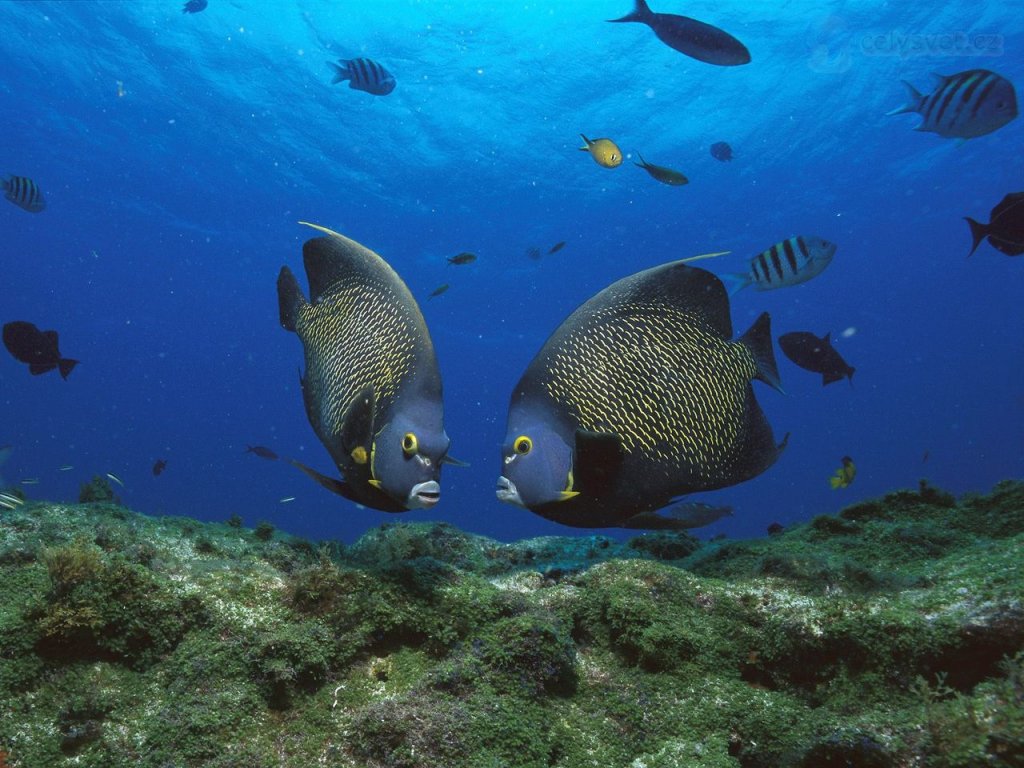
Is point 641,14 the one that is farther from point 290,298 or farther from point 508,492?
point 508,492

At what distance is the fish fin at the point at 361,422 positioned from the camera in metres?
2.45

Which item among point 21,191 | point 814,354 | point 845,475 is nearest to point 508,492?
point 814,354

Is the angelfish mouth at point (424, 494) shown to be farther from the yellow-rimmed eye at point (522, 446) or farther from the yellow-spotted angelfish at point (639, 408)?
the yellow-rimmed eye at point (522, 446)

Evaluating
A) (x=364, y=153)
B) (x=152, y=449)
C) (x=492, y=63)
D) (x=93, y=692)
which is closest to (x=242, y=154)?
(x=364, y=153)

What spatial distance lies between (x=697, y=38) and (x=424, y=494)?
4.75 m

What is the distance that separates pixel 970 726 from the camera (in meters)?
1.90

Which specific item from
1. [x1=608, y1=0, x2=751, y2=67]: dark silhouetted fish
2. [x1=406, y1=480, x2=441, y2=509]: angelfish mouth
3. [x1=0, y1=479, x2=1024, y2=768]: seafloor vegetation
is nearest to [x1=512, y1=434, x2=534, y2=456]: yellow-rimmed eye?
[x1=406, y1=480, x2=441, y2=509]: angelfish mouth

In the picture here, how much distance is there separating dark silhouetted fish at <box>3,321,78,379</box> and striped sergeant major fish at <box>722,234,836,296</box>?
7578 mm

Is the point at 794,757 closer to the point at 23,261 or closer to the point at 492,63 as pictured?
the point at 492,63

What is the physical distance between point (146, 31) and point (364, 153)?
36.4ft

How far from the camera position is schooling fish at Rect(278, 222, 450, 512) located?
2.40 metres

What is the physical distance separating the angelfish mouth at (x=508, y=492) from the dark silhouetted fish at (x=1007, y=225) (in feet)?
14.0

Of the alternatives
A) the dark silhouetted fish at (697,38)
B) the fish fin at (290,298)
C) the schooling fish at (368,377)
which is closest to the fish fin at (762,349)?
the schooling fish at (368,377)

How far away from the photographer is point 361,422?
2447 mm
